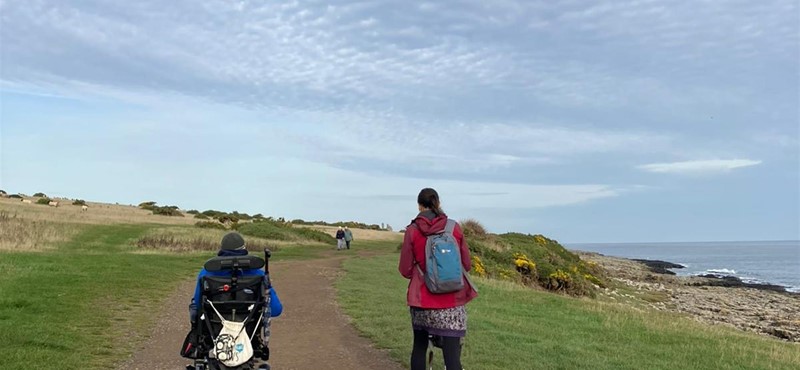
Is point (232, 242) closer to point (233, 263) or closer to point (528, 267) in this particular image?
point (233, 263)

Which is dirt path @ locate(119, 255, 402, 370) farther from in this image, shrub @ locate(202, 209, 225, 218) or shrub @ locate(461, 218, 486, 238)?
shrub @ locate(202, 209, 225, 218)

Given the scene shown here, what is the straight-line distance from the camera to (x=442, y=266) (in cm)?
553

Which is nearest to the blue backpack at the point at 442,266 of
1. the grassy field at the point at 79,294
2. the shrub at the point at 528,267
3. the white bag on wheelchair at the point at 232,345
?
the white bag on wheelchair at the point at 232,345

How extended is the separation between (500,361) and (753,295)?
38.6 metres

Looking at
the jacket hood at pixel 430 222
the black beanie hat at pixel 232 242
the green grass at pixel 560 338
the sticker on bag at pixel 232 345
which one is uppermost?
the jacket hood at pixel 430 222

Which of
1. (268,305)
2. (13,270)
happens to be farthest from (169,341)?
(13,270)

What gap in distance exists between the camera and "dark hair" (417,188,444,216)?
229 inches

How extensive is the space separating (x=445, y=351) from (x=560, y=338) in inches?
252

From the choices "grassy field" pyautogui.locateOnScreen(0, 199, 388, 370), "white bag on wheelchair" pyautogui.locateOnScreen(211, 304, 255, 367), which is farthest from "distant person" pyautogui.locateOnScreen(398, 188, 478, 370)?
"grassy field" pyautogui.locateOnScreen(0, 199, 388, 370)

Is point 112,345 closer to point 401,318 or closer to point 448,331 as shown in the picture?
point 401,318

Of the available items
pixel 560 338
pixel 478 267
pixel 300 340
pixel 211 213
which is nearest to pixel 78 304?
pixel 300 340

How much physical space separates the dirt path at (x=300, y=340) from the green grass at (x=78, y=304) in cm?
34

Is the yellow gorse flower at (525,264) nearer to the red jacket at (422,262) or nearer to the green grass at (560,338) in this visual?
the green grass at (560,338)

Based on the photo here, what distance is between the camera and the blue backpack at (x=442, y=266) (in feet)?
18.1
